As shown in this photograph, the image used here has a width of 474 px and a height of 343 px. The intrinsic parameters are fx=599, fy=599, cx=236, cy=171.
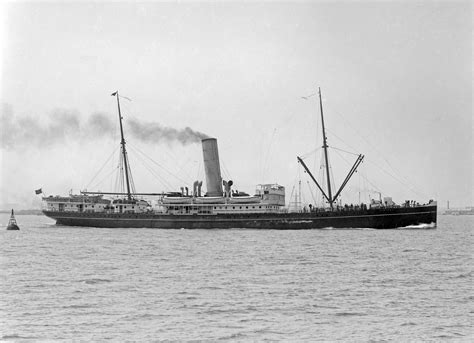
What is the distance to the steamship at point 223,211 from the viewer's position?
66438 mm

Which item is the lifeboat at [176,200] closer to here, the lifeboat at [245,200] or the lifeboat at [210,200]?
the lifeboat at [210,200]

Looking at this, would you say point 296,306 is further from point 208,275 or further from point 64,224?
point 64,224

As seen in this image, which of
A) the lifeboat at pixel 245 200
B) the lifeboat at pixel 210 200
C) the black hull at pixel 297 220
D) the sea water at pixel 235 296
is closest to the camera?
the sea water at pixel 235 296

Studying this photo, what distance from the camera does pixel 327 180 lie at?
68688mm

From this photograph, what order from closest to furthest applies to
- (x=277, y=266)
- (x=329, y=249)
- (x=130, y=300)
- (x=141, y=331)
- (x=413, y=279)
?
(x=141, y=331) → (x=130, y=300) → (x=413, y=279) → (x=277, y=266) → (x=329, y=249)

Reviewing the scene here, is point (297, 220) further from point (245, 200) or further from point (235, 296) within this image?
point (235, 296)

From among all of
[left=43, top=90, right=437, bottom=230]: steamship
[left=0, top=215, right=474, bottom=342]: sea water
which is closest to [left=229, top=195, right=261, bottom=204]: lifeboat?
[left=43, top=90, right=437, bottom=230]: steamship

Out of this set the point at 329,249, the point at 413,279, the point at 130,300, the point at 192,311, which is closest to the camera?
the point at 192,311

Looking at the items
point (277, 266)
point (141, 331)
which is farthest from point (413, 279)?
point (141, 331)

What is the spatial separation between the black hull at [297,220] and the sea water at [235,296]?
2681 centimetres

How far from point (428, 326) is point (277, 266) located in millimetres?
13406

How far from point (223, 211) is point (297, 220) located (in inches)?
349

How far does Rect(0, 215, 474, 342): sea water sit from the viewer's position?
17594 mm

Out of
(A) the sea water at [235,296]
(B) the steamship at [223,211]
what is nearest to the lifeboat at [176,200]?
(B) the steamship at [223,211]
